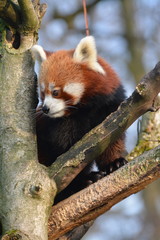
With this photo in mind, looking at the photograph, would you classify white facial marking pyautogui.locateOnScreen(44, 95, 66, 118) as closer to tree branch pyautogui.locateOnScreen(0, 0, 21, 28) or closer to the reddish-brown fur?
the reddish-brown fur

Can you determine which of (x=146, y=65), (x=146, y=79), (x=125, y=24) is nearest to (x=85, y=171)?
(x=146, y=79)

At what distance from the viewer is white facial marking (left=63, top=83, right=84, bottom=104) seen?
340 cm

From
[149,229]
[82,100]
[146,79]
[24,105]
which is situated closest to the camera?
[146,79]

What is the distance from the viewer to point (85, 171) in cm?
343

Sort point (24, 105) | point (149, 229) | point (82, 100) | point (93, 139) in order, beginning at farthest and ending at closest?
point (149, 229)
point (82, 100)
point (24, 105)
point (93, 139)

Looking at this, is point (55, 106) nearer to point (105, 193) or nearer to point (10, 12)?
point (10, 12)

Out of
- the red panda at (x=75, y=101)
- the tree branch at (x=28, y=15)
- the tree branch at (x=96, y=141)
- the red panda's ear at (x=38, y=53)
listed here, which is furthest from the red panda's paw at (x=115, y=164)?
the tree branch at (x=28, y=15)

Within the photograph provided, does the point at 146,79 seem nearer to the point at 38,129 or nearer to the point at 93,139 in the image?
the point at 93,139

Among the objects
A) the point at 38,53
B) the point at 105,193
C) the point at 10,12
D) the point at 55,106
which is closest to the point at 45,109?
the point at 55,106

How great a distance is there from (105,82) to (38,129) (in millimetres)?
614

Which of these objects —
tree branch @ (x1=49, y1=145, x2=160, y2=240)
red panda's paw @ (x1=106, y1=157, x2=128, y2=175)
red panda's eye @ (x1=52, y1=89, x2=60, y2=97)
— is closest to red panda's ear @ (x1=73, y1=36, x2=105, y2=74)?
red panda's eye @ (x1=52, y1=89, x2=60, y2=97)

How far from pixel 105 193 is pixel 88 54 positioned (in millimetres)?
1178

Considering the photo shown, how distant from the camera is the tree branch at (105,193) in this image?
2.69m

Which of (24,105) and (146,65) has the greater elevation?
(24,105)
